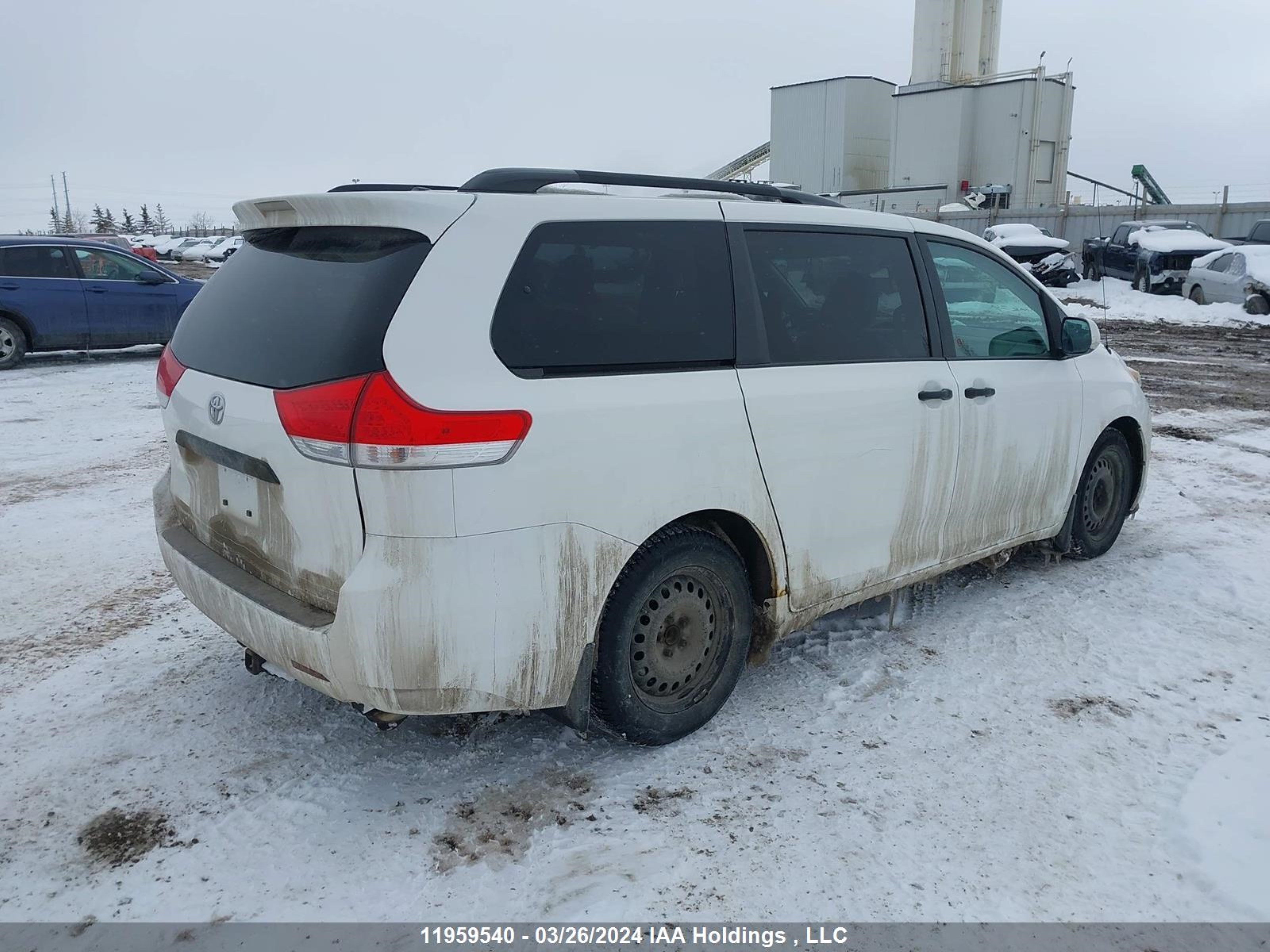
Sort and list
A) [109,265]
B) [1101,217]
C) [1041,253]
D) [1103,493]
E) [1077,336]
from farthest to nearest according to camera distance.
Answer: [1101,217]
[1041,253]
[109,265]
[1103,493]
[1077,336]

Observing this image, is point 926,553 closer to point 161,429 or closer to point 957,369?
point 957,369

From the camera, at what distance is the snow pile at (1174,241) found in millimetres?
21578

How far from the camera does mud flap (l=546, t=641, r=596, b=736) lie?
303 centimetres

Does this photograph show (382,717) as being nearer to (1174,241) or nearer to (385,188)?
(385,188)

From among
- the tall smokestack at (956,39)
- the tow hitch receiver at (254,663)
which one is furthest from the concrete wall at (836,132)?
the tow hitch receiver at (254,663)

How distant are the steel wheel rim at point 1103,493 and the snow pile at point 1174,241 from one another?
62.2 ft

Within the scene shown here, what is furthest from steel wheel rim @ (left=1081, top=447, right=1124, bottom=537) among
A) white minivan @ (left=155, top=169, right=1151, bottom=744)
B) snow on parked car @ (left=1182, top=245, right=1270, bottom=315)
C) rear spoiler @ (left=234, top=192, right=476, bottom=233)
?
snow on parked car @ (left=1182, top=245, right=1270, bottom=315)

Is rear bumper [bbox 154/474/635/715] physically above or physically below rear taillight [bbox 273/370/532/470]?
below

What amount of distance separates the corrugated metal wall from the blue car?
24696 millimetres

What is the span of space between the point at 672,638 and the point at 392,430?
4.20 feet

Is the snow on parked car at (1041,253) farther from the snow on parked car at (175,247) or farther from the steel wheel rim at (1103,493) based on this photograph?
the snow on parked car at (175,247)

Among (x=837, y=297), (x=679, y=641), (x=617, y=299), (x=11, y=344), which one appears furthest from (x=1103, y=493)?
(x=11, y=344)

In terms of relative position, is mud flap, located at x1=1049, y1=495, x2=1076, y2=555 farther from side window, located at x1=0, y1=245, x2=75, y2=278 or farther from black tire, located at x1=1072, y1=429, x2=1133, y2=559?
side window, located at x1=0, y1=245, x2=75, y2=278

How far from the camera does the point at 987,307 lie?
178 inches
